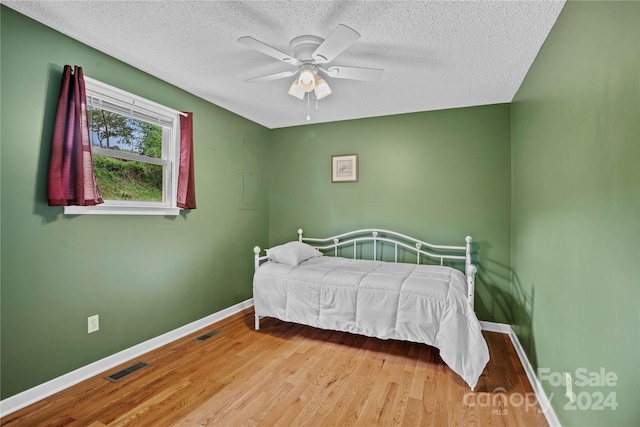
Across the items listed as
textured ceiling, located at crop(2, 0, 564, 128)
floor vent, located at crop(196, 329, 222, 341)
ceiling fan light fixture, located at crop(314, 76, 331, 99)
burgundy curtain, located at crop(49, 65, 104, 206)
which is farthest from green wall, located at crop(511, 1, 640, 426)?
burgundy curtain, located at crop(49, 65, 104, 206)

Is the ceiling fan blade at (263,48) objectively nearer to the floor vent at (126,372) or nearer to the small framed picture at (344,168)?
the small framed picture at (344,168)

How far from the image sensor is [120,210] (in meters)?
2.52

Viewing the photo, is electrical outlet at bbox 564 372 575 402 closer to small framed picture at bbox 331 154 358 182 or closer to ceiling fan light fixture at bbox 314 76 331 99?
ceiling fan light fixture at bbox 314 76 331 99

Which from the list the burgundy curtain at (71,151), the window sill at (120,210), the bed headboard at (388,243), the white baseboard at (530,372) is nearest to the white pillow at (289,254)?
the bed headboard at (388,243)

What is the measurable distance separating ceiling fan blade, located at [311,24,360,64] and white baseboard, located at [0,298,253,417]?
2.74 m

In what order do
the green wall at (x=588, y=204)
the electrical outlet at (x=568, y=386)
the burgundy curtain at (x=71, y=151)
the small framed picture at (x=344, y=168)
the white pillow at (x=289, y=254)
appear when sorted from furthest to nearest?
the small framed picture at (x=344, y=168), the white pillow at (x=289, y=254), the burgundy curtain at (x=71, y=151), the electrical outlet at (x=568, y=386), the green wall at (x=588, y=204)

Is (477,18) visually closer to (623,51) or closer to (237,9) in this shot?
(623,51)

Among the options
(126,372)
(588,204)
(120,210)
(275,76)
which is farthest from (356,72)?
(126,372)

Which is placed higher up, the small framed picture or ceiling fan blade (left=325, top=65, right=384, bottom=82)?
ceiling fan blade (left=325, top=65, right=384, bottom=82)

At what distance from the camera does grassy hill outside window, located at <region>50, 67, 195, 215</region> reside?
239cm

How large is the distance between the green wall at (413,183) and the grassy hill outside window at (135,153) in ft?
5.35

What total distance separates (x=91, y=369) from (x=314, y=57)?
277 cm

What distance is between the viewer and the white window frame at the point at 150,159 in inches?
92.7

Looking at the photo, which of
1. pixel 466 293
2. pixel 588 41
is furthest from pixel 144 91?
pixel 466 293
